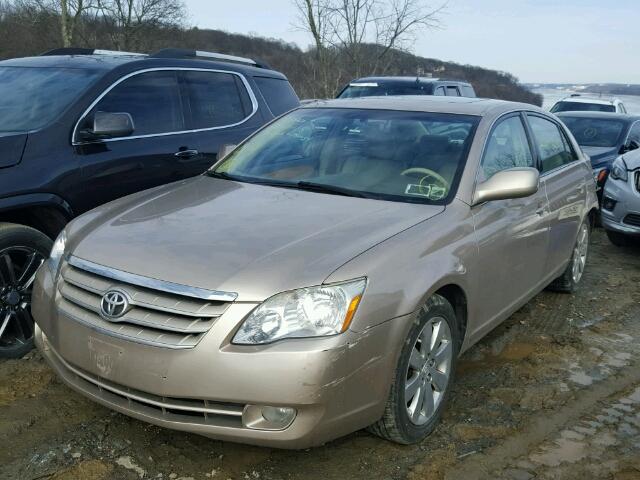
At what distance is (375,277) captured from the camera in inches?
103

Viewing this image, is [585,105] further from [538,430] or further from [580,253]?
[538,430]

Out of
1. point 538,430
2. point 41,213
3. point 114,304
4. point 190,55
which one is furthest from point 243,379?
point 190,55

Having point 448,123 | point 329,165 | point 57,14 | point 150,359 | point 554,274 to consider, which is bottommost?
point 554,274

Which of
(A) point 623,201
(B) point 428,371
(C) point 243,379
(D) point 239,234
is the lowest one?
(B) point 428,371

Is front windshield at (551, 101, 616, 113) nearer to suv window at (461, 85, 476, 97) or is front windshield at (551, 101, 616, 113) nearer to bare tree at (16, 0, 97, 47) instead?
suv window at (461, 85, 476, 97)

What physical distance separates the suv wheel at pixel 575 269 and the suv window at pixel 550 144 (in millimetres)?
711

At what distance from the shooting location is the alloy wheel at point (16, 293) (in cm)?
367

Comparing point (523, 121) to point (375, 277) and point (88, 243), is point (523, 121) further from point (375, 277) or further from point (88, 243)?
point (88, 243)

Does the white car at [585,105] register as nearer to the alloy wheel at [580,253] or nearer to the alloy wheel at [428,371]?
the alloy wheel at [580,253]

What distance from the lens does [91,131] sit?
13.9 feet

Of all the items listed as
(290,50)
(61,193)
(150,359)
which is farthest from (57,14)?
(150,359)

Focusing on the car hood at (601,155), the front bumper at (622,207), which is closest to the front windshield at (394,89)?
the car hood at (601,155)

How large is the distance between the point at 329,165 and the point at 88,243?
4.92 ft

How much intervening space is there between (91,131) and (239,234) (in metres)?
1.89
